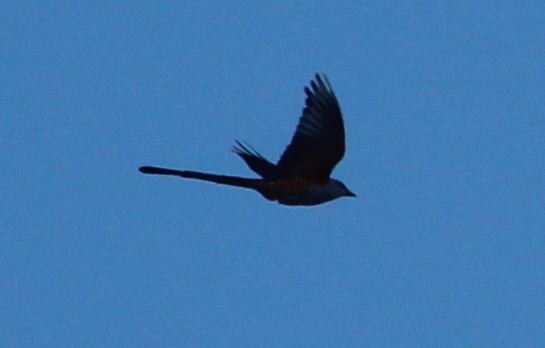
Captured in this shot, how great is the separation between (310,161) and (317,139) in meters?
0.25

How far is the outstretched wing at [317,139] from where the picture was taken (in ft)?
74.3

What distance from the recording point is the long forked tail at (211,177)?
73.8ft

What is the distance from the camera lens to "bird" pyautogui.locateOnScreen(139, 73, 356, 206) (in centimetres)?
2266

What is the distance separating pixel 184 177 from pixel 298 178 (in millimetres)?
1185

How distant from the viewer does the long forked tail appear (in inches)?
885

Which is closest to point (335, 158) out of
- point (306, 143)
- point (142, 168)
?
point (306, 143)

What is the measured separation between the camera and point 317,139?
74.5 feet

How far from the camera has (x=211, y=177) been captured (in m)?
22.5

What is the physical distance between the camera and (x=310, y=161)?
22781 millimetres

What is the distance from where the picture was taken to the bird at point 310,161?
74.3ft

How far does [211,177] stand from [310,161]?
1.08 m

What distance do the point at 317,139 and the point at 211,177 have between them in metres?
1.18

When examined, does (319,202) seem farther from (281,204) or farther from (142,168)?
(142,168)

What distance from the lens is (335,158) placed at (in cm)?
2280
